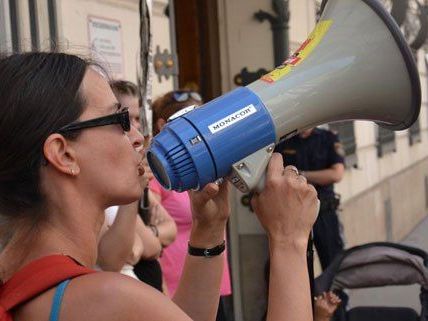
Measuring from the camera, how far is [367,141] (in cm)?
890

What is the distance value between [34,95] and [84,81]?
11cm

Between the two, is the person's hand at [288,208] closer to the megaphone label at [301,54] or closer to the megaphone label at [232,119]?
the megaphone label at [232,119]

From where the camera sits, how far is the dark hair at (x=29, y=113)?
147 cm

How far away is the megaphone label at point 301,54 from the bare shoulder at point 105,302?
0.57 m

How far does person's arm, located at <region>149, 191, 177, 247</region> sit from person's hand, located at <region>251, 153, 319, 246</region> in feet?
4.85

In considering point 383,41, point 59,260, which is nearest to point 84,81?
point 59,260

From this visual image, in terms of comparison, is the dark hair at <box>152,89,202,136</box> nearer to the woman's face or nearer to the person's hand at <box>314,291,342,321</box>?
the person's hand at <box>314,291,342,321</box>

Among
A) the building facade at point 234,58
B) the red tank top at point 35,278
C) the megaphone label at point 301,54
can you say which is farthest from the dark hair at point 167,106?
the red tank top at point 35,278

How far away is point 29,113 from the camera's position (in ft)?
4.80

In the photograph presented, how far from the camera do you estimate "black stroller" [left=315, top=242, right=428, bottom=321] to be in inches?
141

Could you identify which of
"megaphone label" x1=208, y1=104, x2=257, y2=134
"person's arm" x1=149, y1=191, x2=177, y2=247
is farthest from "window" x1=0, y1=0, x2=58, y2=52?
"megaphone label" x1=208, y1=104, x2=257, y2=134

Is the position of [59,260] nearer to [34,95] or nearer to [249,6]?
[34,95]

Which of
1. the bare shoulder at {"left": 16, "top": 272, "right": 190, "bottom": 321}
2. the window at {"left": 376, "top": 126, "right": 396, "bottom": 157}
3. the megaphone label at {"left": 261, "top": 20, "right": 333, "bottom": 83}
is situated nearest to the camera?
the bare shoulder at {"left": 16, "top": 272, "right": 190, "bottom": 321}

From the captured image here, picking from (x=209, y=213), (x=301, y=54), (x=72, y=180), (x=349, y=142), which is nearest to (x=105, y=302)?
(x=72, y=180)
